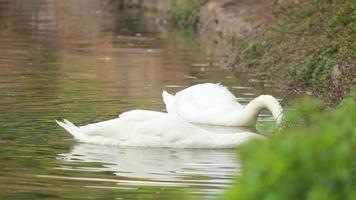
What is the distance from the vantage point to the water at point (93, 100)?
1070cm

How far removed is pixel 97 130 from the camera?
13492mm

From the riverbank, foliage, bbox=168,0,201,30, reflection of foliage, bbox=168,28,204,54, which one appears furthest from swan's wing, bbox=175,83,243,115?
foliage, bbox=168,0,201,30

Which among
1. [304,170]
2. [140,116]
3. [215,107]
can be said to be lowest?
[215,107]

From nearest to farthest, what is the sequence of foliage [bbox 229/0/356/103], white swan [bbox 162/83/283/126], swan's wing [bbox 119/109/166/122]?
swan's wing [bbox 119/109/166/122] → white swan [bbox 162/83/283/126] → foliage [bbox 229/0/356/103]

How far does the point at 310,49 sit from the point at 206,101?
4434 millimetres

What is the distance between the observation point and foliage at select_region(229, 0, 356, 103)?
16422 millimetres

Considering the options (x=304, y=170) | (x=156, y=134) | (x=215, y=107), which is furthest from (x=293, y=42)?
(x=304, y=170)

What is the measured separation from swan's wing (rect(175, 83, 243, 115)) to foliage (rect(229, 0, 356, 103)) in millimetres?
1096

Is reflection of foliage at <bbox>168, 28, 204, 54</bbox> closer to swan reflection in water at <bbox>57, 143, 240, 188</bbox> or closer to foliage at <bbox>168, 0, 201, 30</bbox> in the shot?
foliage at <bbox>168, 0, 201, 30</bbox>

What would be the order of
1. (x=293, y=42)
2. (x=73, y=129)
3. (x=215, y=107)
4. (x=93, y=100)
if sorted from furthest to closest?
1. (x=293, y=42)
2. (x=93, y=100)
3. (x=215, y=107)
4. (x=73, y=129)

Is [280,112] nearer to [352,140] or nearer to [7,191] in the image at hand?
[7,191]

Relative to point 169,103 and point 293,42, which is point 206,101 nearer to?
point 169,103

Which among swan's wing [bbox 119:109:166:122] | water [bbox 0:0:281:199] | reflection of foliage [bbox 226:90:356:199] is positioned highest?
reflection of foliage [bbox 226:90:356:199]

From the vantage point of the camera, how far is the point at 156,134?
13.2 m
